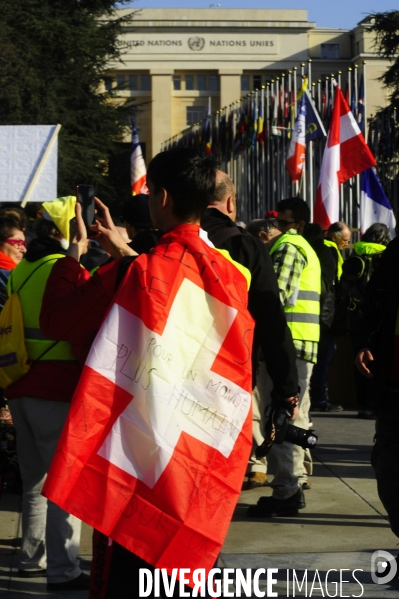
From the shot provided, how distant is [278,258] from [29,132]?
428cm

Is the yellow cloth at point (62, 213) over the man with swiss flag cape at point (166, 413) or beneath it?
over

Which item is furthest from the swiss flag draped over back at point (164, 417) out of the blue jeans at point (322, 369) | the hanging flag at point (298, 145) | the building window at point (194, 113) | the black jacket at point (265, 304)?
the building window at point (194, 113)

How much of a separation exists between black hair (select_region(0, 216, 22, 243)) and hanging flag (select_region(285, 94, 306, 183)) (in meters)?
9.60

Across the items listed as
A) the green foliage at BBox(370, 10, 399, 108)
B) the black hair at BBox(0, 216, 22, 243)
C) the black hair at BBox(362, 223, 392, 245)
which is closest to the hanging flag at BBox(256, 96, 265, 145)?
the black hair at BBox(362, 223, 392, 245)

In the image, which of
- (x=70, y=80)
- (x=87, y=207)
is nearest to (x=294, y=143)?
(x=87, y=207)

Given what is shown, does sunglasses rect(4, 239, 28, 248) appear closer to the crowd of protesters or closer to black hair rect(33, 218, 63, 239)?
the crowd of protesters

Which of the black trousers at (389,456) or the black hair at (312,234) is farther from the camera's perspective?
the black hair at (312,234)

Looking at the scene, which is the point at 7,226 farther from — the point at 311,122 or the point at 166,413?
the point at 311,122

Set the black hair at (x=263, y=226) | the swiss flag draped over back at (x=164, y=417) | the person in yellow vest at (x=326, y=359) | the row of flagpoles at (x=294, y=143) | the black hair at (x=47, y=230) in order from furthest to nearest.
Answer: the row of flagpoles at (x=294, y=143)
the person in yellow vest at (x=326, y=359)
the black hair at (x=263, y=226)
the black hair at (x=47, y=230)
the swiss flag draped over back at (x=164, y=417)

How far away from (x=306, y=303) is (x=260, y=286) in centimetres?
224

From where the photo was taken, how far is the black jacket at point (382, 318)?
416 cm

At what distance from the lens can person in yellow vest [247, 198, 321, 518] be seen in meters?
5.89

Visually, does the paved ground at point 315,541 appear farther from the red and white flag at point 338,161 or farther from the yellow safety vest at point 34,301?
the red and white flag at point 338,161

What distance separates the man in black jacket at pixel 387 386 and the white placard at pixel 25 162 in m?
5.72
